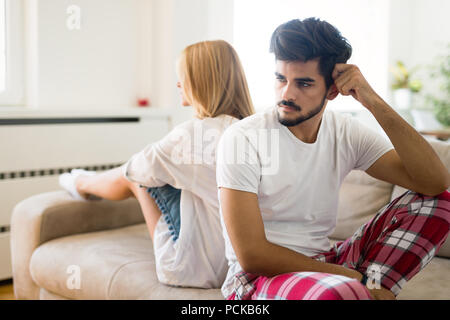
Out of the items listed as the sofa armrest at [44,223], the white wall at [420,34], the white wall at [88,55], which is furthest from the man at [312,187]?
the white wall at [420,34]

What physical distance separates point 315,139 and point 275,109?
0.13m

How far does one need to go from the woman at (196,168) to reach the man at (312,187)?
22cm

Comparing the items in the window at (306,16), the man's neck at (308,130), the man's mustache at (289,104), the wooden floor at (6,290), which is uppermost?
the window at (306,16)

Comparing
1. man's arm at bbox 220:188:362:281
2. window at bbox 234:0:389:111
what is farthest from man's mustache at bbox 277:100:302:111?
window at bbox 234:0:389:111

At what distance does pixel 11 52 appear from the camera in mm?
2586

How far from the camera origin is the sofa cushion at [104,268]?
4.62ft

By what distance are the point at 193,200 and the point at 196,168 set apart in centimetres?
10

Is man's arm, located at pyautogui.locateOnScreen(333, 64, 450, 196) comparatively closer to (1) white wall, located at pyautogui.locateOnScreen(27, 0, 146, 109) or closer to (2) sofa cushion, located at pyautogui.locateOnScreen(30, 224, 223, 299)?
(2) sofa cushion, located at pyautogui.locateOnScreen(30, 224, 223, 299)

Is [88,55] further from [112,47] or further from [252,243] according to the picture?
[252,243]

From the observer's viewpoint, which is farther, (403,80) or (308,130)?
(403,80)

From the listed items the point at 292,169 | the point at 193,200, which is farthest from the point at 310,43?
the point at 193,200

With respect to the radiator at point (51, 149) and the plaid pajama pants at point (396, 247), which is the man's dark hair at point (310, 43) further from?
the radiator at point (51, 149)
